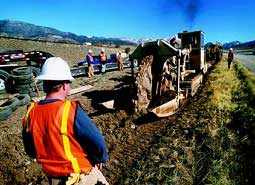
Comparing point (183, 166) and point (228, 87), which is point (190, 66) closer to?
point (228, 87)

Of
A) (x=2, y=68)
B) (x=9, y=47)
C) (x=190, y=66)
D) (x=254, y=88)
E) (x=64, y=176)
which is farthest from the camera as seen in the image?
(x=9, y=47)

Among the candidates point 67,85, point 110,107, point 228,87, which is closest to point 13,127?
point 110,107

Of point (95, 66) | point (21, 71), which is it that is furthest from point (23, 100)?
point (95, 66)

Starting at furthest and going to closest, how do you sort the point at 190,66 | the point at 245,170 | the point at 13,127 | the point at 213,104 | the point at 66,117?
1. the point at 190,66
2. the point at 213,104
3. the point at 13,127
4. the point at 245,170
5. the point at 66,117

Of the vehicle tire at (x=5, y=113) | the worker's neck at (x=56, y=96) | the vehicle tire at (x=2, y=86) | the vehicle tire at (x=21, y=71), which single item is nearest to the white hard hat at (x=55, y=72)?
the worker's neck at (x=56, y=96)

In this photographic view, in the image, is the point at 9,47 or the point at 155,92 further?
the point at 9,47

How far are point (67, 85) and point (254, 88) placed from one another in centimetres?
1243

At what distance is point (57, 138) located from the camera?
2697mm

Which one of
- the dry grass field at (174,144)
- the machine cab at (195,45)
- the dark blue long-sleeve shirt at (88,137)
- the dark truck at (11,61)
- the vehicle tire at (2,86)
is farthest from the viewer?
the machine cab at (195,45)

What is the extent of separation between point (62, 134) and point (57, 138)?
59 mm

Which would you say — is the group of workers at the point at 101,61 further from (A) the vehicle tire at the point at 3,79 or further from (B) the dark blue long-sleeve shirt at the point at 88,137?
(B) the dark blue long-sleeve shirt at the point at 88,137

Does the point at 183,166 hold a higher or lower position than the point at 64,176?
lower

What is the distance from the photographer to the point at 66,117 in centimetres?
264

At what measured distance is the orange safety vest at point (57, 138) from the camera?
2.66m
